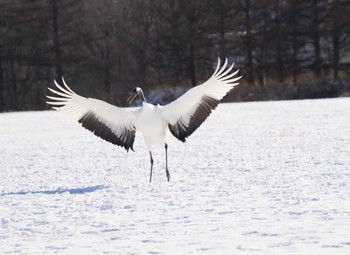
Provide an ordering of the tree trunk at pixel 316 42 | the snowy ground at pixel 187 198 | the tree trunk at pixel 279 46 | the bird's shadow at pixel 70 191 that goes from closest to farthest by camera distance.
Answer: the snowy ground at pixel 187 198 < the bird's shadow at pixel 70 191 < the tree trunk at pixel 316 42 < the tree trunk at pixel 279 46

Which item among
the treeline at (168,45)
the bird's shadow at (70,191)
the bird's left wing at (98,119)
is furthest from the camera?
the treeline at (168,45)

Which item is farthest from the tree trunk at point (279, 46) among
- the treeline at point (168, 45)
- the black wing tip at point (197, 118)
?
the black wing tip at point (197, 118)

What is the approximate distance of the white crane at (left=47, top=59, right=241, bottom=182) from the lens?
382 inches

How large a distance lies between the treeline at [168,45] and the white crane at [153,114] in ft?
98.8

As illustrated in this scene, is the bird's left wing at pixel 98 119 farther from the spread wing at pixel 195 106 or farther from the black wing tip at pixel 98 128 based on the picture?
the spread wing at pixel 195 106

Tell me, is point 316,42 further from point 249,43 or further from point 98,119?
point 98,119

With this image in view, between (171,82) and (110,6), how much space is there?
A: 774cm

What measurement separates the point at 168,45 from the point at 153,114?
34398mm

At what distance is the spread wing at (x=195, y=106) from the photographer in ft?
31.8

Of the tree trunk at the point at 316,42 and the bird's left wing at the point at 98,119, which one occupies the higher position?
the tree trunk at the point at 316,42

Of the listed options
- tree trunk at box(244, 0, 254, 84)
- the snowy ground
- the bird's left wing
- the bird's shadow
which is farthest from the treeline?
the bird's shadow

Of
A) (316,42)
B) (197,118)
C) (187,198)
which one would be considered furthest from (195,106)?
(316,42)

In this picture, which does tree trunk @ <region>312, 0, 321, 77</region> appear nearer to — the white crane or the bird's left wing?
the white crane

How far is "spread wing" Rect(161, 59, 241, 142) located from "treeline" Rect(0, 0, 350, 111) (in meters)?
30.4
